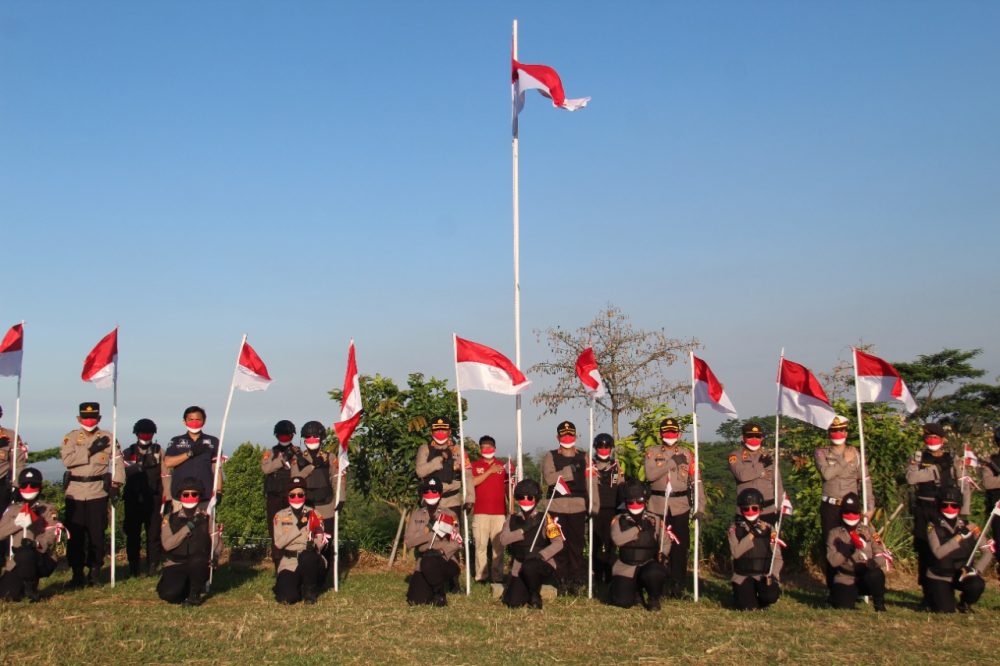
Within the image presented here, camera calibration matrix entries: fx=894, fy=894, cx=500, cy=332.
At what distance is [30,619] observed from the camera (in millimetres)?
8914

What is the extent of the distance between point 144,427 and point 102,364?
138cm

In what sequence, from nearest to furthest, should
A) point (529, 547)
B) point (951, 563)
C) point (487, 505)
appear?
1. point (951, 563)
2. point (529, 547)
3. point (487, 505)

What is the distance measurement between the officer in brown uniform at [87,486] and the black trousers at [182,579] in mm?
1557

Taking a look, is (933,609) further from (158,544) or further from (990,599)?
(158,544)

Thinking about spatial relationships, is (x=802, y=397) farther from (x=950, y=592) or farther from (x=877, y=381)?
(x=950, y=592)

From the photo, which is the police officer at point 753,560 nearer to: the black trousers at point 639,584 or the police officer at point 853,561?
the police officer at point 853,561

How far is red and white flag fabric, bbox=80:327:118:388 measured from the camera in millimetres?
11984

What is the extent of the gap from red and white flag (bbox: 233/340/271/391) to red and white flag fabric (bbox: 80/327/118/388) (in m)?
1.75

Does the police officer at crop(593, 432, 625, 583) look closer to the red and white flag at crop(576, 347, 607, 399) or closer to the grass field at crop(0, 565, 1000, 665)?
the red and white flag at crop(576, 347, 607, 399)

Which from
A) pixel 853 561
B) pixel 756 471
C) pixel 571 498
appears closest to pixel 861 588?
pixel 853 561

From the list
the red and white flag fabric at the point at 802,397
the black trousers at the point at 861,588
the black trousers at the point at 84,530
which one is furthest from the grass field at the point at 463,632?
the red and white flag fabric at the point at 802,397

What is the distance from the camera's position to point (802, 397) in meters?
11.6

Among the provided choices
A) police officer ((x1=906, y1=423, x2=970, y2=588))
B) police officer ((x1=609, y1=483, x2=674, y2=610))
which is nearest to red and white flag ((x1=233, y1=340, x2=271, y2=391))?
police officer ((x1=609, y1=483, x2=674, y2=610))

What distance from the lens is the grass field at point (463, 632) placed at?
802cm
